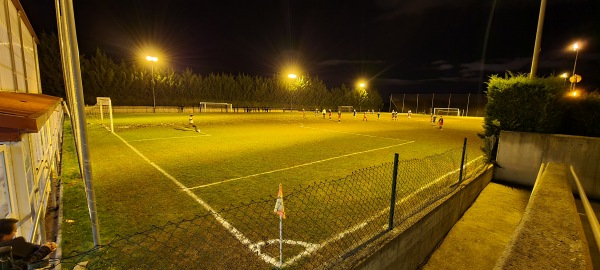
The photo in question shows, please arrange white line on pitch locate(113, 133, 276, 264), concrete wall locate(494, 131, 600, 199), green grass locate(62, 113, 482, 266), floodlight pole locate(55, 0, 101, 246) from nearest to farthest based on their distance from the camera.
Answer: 1. floodlight pole locate(55, 0, 101, 246)
2. white line on pitch locate(113, 133, 276, 264)
3. green grass locate(62, 113, 482, 266)
4. concrete wall locate(494, 131, 600, 199)

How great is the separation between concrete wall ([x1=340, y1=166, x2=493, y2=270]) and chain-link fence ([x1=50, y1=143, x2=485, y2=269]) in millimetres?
241

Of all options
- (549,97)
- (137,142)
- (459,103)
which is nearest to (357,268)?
(549,97)

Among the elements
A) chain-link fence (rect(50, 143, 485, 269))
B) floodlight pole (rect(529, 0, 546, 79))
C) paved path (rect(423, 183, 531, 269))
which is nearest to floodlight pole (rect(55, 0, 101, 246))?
chain-link fence (rect(50, 143, 485, 269))

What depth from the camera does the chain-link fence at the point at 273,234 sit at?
158 inches

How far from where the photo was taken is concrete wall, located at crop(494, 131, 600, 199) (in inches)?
332

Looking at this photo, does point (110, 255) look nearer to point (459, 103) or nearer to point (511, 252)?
point (511, 252)

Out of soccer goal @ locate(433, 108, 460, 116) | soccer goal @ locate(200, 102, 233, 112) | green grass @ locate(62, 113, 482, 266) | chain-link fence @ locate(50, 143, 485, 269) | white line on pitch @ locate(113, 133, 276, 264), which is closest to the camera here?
chain-link fence @ locate(50, 143, 485, 269)

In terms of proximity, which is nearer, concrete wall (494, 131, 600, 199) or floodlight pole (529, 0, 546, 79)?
concrete wall (494, 131, 600, 199)

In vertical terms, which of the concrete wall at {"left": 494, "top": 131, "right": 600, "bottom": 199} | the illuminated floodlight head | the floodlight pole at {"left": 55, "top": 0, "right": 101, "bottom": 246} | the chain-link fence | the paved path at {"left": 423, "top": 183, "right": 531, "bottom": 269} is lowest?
the paved path at {"left": 423, "top": 183, "right": 531, "bottom": 269}

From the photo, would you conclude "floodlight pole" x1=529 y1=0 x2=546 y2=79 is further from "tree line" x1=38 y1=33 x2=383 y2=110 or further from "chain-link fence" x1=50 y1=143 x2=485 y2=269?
"tree line" x1=38 y1=33 x2=383 y2=110

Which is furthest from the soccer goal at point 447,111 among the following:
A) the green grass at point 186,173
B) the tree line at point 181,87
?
the green grass at point 186,173

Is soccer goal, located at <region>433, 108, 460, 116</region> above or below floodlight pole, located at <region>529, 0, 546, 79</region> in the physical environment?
below

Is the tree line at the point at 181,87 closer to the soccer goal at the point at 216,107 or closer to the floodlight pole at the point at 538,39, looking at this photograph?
the soccer goal at the point at 216,107

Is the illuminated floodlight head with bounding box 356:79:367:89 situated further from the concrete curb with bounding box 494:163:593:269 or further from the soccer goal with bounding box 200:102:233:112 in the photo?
the concrete curb with bounding box 494:163:593:269
